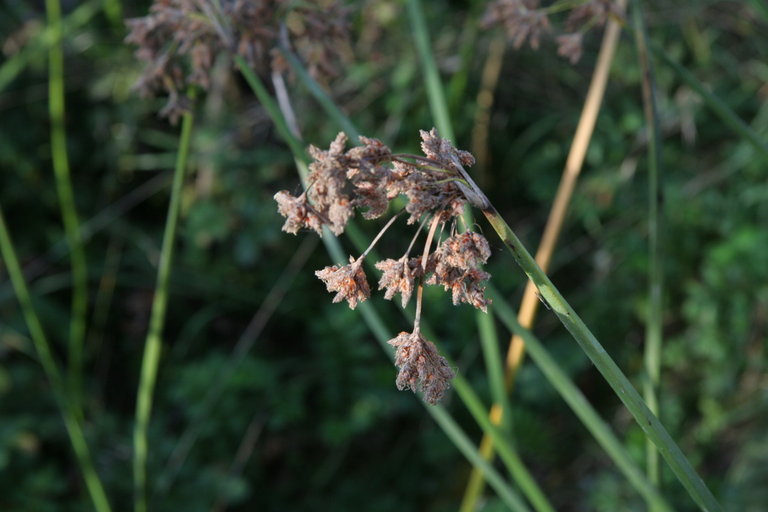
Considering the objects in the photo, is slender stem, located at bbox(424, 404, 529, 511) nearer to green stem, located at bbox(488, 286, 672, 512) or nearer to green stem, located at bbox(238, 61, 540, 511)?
green stem, located at bbox(238, 61, 540, 511)

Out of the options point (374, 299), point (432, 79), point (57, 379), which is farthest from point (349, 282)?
point (374, 299)

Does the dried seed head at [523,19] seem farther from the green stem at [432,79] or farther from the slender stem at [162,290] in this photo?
the slender stem at [162,290]

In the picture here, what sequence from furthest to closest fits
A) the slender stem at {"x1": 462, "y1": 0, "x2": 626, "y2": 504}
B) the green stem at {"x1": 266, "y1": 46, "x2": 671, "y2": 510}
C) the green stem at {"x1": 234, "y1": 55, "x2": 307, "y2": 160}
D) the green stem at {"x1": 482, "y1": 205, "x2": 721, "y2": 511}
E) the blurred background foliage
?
the blurred background foliage → the slender stem at {"x1": 462, "y1": 0, "x2": 626, "y2": 504} → the green stem at {"x1": 234, "y1": 55, "x2": 307, "y2": 160} → the green stem at {"x1": 266, "y1": 46, "x2": 671, "y2": 510} → the green stem at {"x1": 482, "y1": 205, "x2": 721, "y2": 511}

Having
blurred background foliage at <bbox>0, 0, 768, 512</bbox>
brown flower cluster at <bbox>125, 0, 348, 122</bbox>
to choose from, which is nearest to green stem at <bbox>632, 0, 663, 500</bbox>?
brown flower cluster at <bbox>125, 0, 348, 122</bbox>

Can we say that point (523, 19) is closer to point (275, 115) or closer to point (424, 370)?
point (275, 115)

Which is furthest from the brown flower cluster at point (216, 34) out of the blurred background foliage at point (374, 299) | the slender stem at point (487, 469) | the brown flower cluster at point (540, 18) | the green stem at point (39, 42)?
the green stem at point (39, 42)

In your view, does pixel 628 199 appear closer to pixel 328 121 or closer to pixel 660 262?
pixel 328 121
